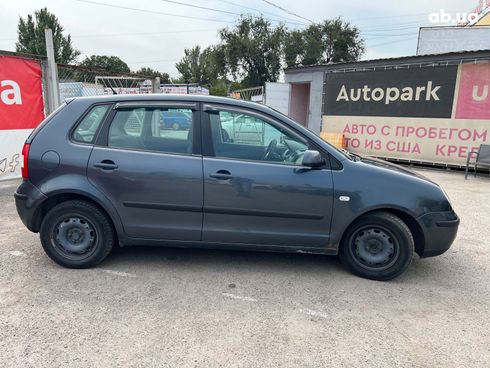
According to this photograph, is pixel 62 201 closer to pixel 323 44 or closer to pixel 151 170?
pixel 151 170

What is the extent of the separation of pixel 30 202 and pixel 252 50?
132 feet

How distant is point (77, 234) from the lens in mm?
3674

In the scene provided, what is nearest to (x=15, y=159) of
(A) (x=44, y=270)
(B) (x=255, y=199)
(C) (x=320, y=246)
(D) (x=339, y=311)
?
(A) (x=44, y=270)

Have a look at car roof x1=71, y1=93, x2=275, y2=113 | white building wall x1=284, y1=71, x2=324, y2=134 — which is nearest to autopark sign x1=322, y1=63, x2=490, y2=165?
white building wall x1=284, y1=71, x2=324, y2=134

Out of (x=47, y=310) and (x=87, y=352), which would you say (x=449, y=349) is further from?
(x=47, y=310)

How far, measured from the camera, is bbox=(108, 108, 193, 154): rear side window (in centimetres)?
363

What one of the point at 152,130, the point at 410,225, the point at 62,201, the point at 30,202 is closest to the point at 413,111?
the point at 410,225

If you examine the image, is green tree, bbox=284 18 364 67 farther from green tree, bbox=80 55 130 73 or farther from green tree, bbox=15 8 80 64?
green tree, bbox=80 55 130 73

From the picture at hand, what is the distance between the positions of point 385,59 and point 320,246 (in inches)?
361

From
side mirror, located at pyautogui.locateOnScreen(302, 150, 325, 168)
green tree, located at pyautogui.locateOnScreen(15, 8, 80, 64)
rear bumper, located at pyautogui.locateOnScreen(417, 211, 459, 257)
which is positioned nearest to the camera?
side mirror, located at pyautogui.locateOnScreen(302, 150, 325, 168)

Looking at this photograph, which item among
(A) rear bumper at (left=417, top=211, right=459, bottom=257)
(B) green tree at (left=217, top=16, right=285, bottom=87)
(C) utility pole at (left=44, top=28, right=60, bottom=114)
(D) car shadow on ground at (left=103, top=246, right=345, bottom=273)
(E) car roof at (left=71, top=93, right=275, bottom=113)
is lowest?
(D) car shadow on ground at (left=103, top=246, right=345, bottom=273)

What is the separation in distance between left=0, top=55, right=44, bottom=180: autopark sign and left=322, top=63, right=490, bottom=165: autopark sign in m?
8.68

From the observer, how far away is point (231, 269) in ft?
12.5

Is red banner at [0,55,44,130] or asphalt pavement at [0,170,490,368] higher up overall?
red banner at [0,55,44,130]
